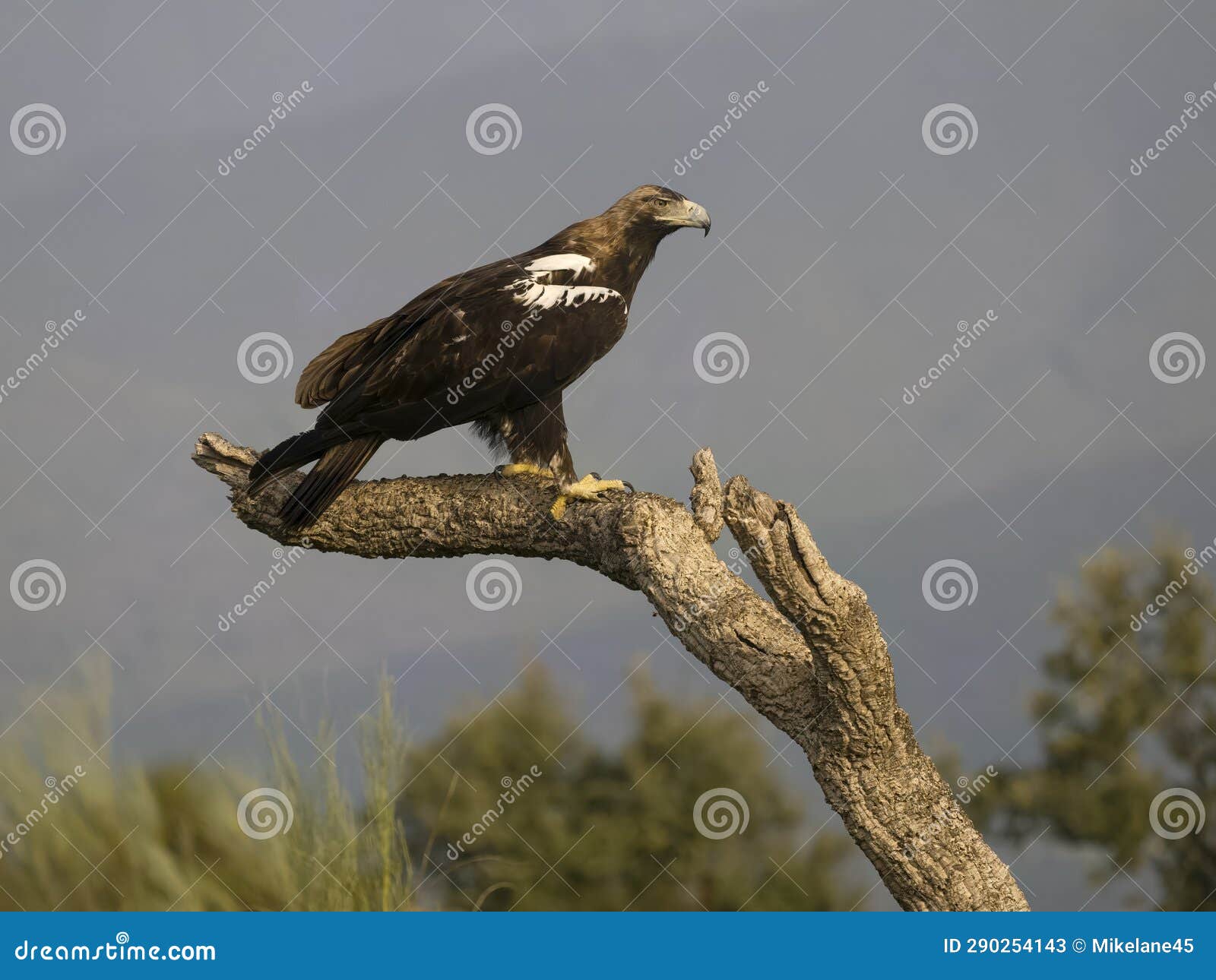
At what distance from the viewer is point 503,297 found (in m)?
4.88

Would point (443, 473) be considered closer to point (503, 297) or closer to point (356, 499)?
point (356, 499)

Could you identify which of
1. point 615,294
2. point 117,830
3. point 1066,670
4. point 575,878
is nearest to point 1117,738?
point 1066,670

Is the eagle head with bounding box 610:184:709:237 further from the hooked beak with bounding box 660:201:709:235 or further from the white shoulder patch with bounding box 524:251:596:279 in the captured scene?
the white shoulder patch with bounding box 524:251:596:279

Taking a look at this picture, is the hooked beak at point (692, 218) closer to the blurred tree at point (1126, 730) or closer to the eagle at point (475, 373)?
the eagle at point (475, 373)

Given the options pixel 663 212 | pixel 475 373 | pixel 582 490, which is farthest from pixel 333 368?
pixel 663 212

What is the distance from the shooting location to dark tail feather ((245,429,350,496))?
15.5 ft

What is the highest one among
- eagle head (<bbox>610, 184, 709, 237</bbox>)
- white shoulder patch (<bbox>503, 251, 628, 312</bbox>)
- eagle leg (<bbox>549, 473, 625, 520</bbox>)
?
eagle head (<bbox>610, 184, 709, 237</bbox>)

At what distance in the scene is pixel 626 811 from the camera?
829 centimetres

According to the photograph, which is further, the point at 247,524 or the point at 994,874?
the point at 247,524

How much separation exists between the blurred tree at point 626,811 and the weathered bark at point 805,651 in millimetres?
3741

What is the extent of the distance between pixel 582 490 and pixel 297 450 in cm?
114

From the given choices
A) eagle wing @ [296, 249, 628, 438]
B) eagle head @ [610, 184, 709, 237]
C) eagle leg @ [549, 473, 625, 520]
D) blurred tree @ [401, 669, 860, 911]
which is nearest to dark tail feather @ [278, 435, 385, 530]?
eagle wing @ [296, 249, 628, 438]

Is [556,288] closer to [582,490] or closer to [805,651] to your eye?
[582,490]

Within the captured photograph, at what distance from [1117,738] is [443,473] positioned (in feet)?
17.2
